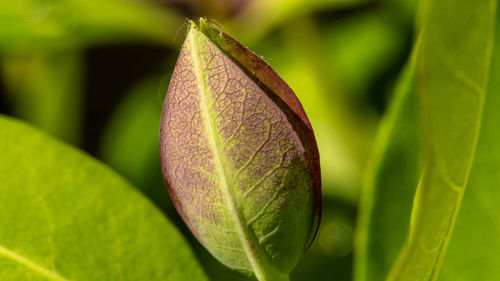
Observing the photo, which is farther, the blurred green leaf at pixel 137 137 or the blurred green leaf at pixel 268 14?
the blurred green leaf at pixel 137 137

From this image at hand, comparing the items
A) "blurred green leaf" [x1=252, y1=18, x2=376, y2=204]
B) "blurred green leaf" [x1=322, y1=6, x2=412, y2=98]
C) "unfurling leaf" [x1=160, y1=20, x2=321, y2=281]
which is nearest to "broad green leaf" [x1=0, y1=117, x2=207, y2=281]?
"unfurling leaf" [x1=160, y1=20, x2=321, y2=281]

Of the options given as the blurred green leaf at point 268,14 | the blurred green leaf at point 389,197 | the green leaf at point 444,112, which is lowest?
the blurred green leaf at point 389,197

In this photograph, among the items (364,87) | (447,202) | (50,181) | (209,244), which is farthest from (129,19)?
(447,202)

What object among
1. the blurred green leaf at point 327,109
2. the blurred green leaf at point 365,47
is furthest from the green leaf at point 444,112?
the blurred green leaf at point 365,47

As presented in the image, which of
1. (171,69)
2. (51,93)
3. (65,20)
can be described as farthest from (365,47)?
(51,93)

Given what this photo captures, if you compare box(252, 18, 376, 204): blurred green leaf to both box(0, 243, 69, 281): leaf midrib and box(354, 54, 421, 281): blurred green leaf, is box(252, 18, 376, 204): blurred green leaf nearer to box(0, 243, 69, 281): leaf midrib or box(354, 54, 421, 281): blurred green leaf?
box(354, 54, 421, 281): blurred green leaf

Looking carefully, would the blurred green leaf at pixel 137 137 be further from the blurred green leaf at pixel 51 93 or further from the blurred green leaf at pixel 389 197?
the blurred green leaf at pixel 389 197

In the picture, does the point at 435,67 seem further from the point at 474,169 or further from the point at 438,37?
the point at 474,169
